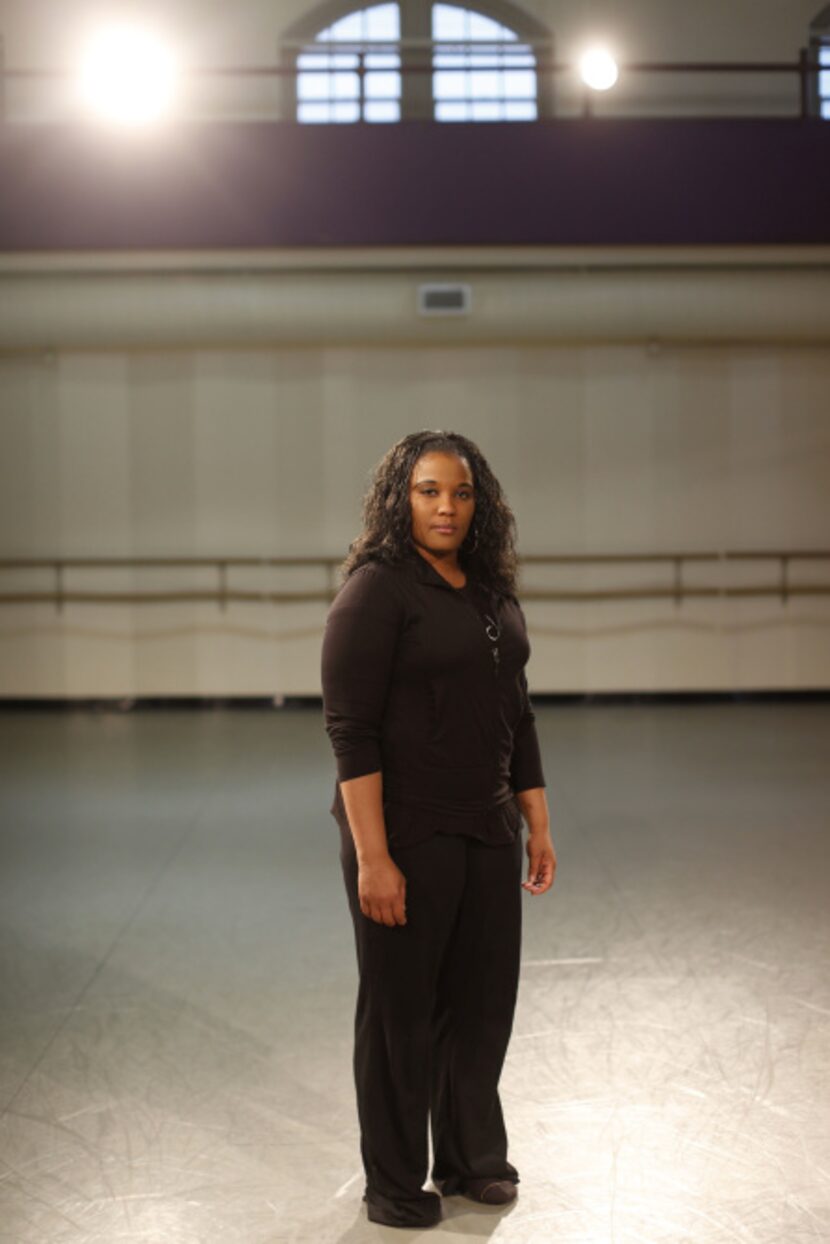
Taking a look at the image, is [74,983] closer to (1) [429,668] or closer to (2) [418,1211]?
(2) [418,1211]

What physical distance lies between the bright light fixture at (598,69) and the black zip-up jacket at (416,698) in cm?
715

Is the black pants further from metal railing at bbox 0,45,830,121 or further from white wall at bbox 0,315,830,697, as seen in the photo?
white wall at bbox 0,315,830,697

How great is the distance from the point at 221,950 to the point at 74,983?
0.47 m

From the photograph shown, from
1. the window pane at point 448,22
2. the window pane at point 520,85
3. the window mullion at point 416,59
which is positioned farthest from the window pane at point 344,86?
the window pane at point 520,85

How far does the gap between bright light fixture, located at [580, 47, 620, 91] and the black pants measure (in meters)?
7.37

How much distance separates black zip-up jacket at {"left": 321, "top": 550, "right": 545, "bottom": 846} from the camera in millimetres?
2125

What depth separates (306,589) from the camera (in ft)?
32.6

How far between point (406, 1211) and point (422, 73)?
9619 millimetres

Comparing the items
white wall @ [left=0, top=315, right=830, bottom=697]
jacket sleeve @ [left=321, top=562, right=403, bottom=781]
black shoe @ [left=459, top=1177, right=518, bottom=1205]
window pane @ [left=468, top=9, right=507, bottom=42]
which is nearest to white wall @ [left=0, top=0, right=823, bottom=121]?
window pane @ [left=468, top=9, right=507, bottom=42]

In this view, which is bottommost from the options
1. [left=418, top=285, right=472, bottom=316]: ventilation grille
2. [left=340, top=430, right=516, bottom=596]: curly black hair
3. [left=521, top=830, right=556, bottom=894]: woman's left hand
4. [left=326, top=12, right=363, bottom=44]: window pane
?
[left=521, top=830, right=556, bottom=894]: woman's left hand

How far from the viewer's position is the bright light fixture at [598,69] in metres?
8.34

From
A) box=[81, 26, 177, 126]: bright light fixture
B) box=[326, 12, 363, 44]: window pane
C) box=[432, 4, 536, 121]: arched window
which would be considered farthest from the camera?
box=[326, 12, 363, 44]: window pane

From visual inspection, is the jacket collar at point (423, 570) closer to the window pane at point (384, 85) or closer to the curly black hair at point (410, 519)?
the curly black hair at point (410, 519)

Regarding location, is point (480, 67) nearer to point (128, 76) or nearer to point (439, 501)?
point (128, 76)
